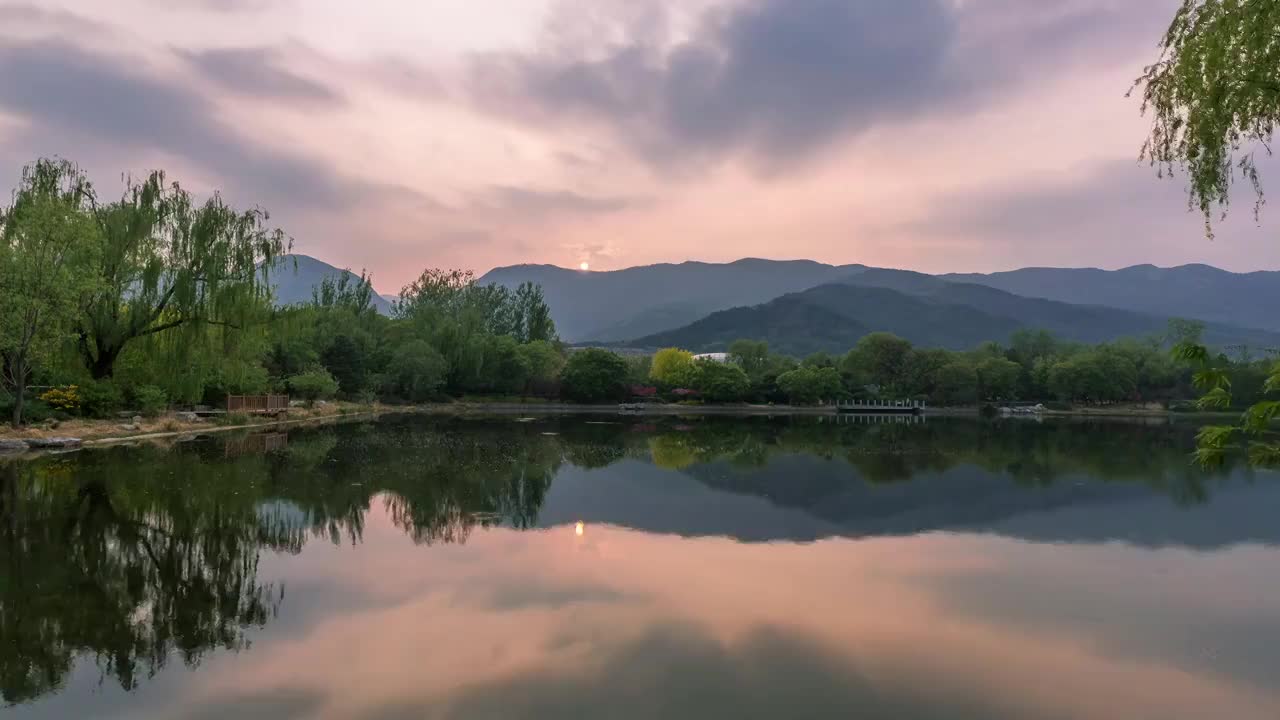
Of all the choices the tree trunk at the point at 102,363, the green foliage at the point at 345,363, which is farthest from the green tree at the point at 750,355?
the tree trunk at the point at 102,363

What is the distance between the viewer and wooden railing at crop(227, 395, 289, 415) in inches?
1494

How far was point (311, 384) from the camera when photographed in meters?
48.0

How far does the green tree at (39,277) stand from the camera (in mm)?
23047

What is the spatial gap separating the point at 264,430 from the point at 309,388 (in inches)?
572

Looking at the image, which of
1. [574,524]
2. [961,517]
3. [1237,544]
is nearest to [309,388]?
[574,524]

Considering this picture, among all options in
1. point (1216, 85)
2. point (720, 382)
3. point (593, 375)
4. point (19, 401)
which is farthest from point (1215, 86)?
point (720, 382)

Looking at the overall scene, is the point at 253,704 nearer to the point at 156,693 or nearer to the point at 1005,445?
the point at 156,693

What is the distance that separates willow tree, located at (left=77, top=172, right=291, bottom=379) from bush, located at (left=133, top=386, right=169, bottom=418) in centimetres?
139

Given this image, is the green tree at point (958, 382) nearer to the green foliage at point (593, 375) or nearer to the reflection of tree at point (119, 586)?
the green foliage at point (593, 375)

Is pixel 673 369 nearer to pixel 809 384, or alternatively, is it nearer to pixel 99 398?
pixel 809 384

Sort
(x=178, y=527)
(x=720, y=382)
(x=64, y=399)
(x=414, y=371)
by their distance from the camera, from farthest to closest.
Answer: (x=720, y=382)
(x=414, y=371)
(x=64, y=399)
(x=178, y=527)

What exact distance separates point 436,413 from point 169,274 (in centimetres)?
3164

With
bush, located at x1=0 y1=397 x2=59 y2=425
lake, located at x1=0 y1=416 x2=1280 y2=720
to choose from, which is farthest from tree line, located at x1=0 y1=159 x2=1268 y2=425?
lake, located at x1=0 y1=416 x2=1280 y2=720

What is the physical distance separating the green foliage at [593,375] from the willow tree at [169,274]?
4607 centimetres
